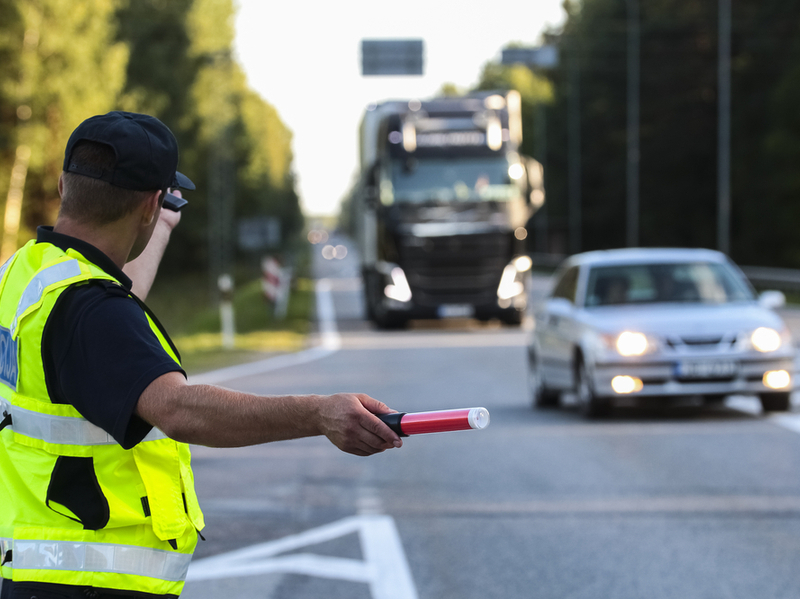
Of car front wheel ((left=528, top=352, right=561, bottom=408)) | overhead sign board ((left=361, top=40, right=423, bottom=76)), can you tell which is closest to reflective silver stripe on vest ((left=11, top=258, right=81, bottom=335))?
car front wheel ((left=528, top=352, right=561, bottom=408))

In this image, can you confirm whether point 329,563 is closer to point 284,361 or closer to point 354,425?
point 354,425

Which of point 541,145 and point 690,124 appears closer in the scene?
point 690,124

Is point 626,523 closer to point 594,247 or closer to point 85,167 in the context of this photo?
point 85,167

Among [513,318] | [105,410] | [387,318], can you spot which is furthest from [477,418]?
[513,318]

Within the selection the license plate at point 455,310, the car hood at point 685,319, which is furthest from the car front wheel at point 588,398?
the license plate at point 455,310

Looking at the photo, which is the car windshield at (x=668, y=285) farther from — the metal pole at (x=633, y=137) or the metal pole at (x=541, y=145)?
the metal pole at (x=541, y=145)

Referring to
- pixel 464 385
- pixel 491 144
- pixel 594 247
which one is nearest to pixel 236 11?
pixel 594 247

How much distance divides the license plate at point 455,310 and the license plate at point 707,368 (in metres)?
14.5

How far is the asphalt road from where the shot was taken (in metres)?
6.11

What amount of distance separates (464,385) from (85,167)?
13310 millimetres

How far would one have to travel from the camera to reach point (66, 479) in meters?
2.57

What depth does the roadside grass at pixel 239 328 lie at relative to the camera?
2233 centimetres

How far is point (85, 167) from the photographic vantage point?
265 cm

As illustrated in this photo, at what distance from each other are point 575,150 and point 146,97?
30493 mm
